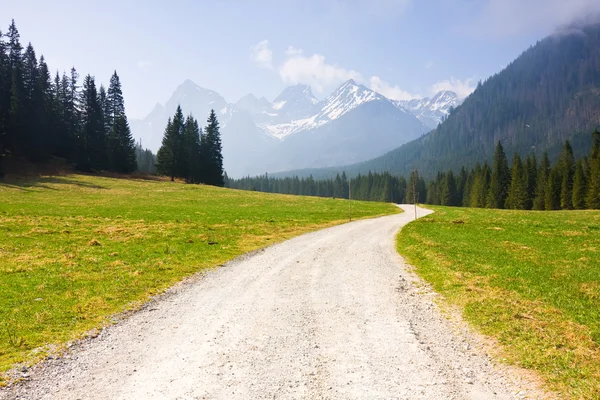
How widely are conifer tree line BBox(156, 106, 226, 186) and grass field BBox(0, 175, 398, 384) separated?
129 ft

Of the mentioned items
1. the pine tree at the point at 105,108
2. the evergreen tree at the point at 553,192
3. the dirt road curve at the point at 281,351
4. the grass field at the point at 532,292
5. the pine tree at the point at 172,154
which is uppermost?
the pine tree at the point at 105,108

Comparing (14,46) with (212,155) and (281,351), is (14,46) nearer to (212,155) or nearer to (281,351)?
(212,155)

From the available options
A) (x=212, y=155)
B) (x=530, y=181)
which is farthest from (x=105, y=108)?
(x=530, y=181)

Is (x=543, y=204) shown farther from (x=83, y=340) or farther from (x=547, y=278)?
(x=83, y=340)

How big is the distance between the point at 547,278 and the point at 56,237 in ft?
101

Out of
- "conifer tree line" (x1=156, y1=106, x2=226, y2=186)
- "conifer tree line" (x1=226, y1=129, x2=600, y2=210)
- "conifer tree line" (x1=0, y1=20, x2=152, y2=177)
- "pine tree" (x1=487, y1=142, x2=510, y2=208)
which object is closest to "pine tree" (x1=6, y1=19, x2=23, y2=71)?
"conifer tree line" (x1=0, y1=20, x2=152, y2=177)

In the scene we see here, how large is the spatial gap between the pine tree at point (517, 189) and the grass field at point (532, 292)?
87029 millimetres

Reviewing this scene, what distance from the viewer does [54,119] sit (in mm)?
82875

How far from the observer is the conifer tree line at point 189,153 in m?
92.1

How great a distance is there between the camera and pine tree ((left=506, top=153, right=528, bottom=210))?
10238 cm

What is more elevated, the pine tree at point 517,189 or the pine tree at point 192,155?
the pine tree at point 192,155

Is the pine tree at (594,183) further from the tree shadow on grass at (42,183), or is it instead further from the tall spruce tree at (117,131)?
the tall spruce tree at (117,131)

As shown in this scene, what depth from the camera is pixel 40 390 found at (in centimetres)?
676

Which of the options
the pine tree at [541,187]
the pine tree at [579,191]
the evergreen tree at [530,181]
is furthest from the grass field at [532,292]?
the evergreen tree at [530,181]
